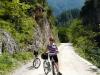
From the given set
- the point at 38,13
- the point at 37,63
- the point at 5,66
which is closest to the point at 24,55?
the point at 37,63

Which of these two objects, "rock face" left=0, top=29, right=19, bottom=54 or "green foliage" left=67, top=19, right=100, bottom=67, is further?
"green foliage" left=67, top=19, right=100, bottom=67

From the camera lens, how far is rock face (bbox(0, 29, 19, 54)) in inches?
947

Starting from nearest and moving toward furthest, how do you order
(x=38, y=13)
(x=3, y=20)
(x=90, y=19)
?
(x=3, y=20), (x=38, y=13), (x=90, y=19)

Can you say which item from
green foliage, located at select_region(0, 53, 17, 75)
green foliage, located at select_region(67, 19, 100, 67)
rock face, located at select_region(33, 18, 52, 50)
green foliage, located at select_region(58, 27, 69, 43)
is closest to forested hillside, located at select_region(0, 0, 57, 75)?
green foliage, located at select_region(0, 53, 17, 75)

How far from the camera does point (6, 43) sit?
24656mm

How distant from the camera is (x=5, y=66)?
1984cm

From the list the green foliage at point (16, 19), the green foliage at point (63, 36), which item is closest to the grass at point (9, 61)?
the green foliage at point (16, 19)

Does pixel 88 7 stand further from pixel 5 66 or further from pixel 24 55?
pixel 5 66

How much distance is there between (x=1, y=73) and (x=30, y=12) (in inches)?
934

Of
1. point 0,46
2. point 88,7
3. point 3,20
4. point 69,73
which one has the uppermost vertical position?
point 88,7

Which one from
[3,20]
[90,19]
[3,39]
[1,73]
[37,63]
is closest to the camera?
[1,73]

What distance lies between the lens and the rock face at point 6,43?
78.9ft

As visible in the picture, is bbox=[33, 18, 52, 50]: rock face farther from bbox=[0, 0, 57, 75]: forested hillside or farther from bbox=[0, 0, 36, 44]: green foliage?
bbox=[0, 0, 36, 44]: green foliage

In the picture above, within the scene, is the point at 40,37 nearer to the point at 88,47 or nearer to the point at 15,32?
the point at 88,47
